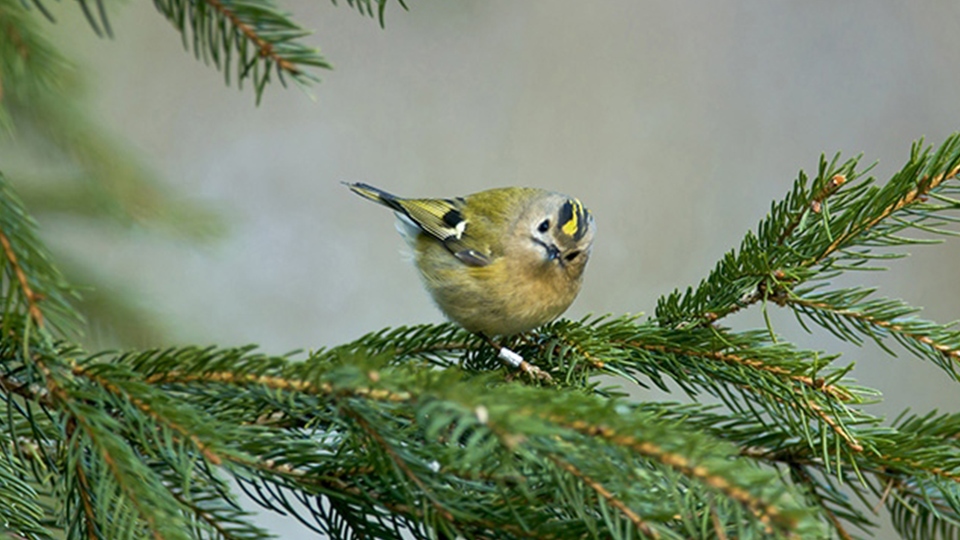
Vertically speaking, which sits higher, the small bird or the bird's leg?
the small bird

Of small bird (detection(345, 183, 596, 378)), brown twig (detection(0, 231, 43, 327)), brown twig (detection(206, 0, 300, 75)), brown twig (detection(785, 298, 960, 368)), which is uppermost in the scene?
small bird (detection(345, 183, 596, 378))

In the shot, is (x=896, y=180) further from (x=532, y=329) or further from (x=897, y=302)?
(x=532, y=329)

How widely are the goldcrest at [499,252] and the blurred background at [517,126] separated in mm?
969

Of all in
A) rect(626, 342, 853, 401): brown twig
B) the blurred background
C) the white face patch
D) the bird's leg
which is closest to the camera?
rect(626, 342, 853, 401): brown twig

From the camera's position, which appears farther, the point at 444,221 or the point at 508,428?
the point at 444,221

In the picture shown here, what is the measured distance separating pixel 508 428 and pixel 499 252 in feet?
3.26

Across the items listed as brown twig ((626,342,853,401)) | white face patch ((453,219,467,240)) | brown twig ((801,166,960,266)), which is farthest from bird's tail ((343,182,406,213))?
brown twig ((801,166,960,266))

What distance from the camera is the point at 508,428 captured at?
463mm

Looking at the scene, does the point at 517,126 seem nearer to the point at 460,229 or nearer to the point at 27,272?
the point at 460,229

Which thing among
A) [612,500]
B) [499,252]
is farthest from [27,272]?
[499,252]

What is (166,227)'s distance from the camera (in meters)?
1.21

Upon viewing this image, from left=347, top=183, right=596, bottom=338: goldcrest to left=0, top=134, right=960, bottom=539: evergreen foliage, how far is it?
33cm

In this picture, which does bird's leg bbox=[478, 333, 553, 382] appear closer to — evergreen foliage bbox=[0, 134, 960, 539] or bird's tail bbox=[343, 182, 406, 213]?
evergreen foliage bbox=[0, 134, 960, 539]

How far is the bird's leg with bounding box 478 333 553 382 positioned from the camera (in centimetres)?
94
